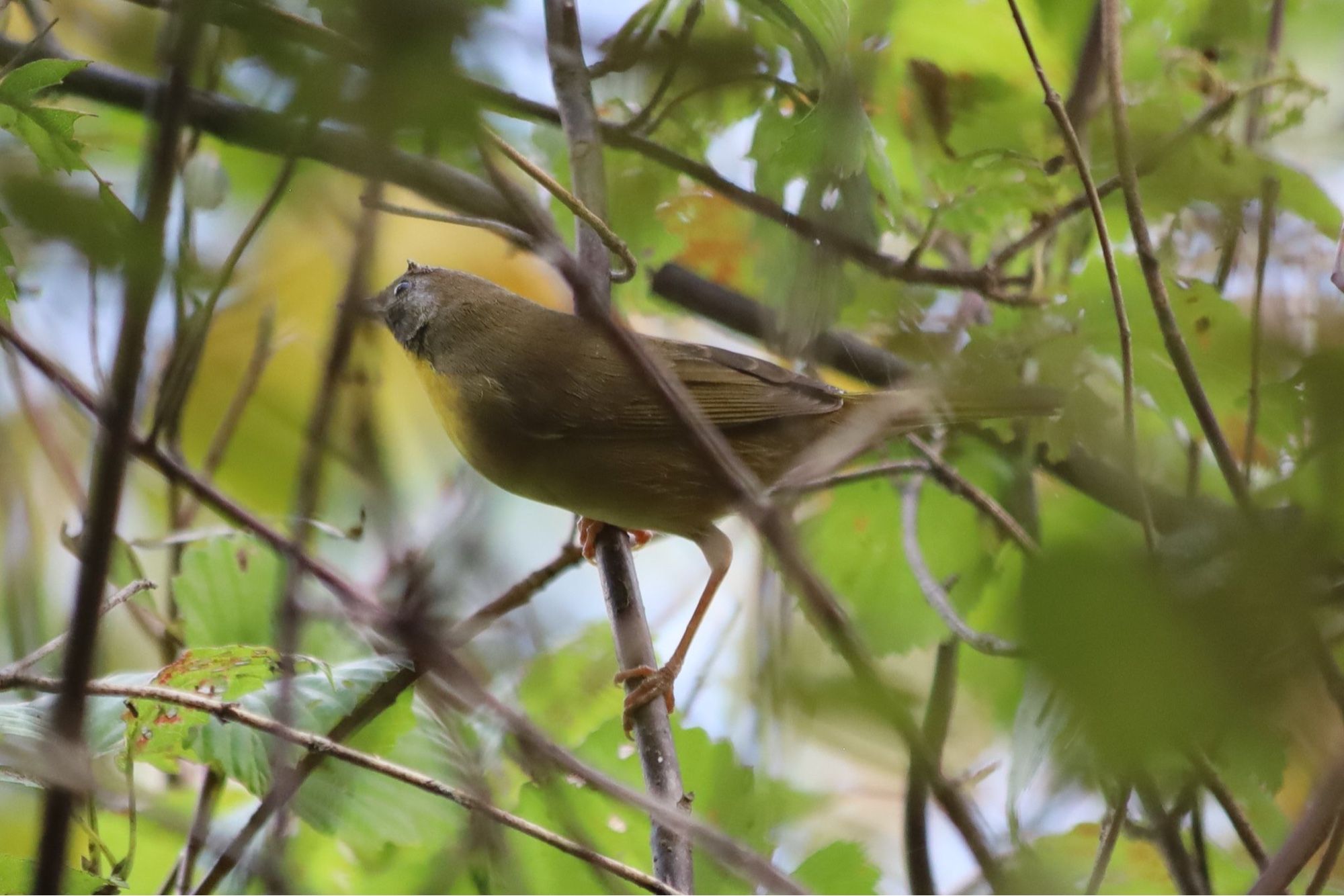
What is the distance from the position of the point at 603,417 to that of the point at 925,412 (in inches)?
52.2

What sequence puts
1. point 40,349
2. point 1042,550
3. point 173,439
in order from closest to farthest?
point 1042,550 → point 40,349 → point 173,439

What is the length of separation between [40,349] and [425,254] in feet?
2.60

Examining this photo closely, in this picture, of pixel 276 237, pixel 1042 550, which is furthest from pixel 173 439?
pixel 1042 550

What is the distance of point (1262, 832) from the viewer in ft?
5.71

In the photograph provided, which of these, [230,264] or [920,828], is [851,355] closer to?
[920,828]

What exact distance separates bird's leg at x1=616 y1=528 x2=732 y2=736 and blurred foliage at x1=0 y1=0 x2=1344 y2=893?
0.08 metres

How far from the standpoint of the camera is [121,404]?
1.85 ft

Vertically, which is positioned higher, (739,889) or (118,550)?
(118,550)

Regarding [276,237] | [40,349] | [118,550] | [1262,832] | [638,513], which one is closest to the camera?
[276,237]

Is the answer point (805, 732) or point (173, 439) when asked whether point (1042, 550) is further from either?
point (173, 439)

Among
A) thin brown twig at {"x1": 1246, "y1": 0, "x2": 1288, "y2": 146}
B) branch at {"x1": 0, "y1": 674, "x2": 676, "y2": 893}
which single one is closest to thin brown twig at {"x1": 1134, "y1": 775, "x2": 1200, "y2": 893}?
branch at {"x1": 0, "y1": 674, "x2": 676, "y2": 893}

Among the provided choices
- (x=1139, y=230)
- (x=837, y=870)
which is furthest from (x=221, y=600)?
(x=1139, y=230)

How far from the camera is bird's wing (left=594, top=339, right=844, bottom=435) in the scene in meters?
2.89

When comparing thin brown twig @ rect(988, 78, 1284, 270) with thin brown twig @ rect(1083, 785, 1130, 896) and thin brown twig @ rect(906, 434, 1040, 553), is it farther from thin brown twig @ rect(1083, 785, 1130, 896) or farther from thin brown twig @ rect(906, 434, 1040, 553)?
thin brown twig @ rect(1083, 785, 1130, 896)
